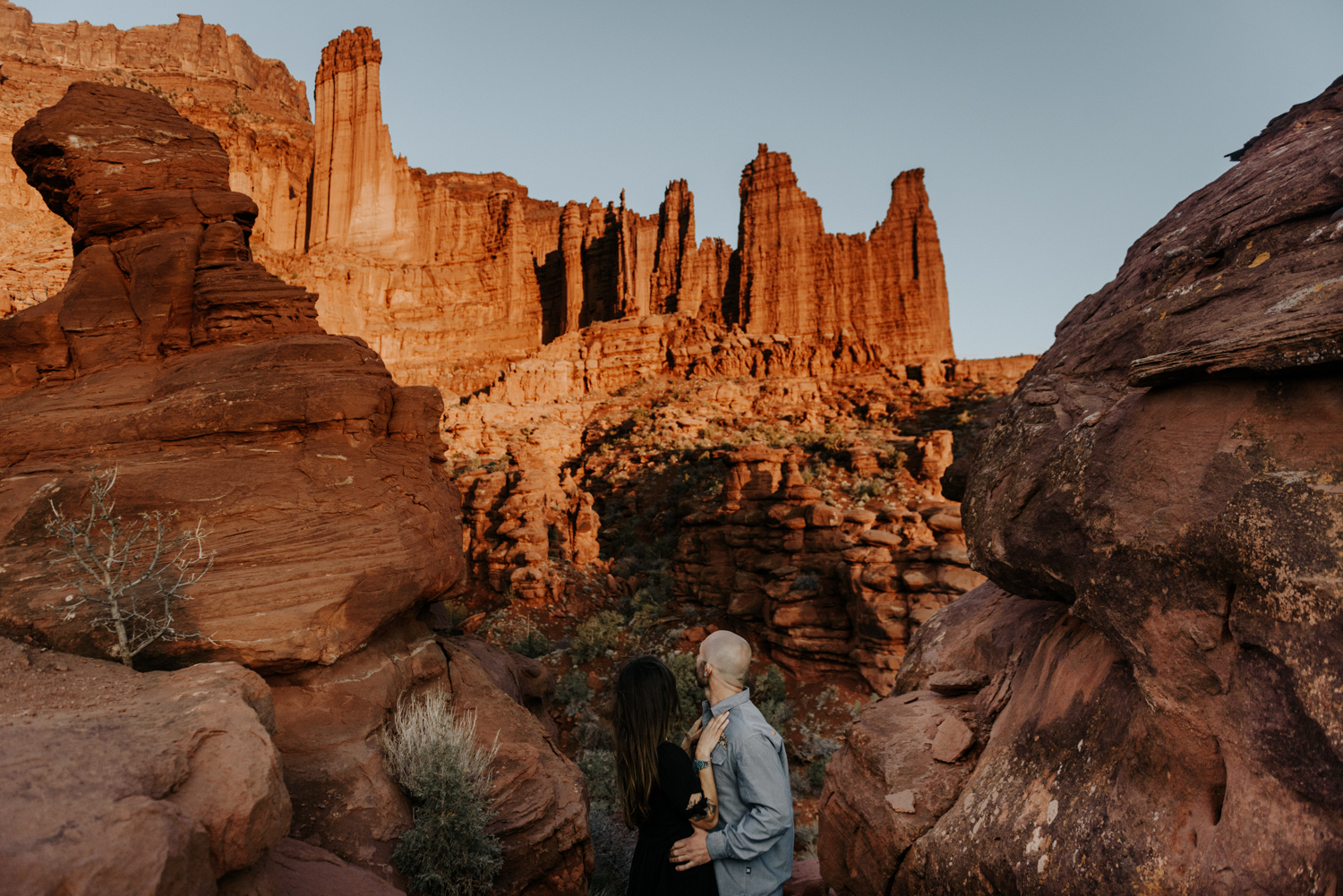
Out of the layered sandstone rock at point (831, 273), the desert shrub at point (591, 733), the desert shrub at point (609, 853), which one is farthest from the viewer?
the layered sandstone rock at point (831, 273)

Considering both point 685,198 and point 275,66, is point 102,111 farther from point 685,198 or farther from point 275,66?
point 275,66

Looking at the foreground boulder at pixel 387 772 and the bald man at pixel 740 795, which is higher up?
the bald man at pixel 740 795

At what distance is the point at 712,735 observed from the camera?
128 inches

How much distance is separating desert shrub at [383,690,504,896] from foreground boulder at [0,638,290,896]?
179cm

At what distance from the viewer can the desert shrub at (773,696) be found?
13516 mm

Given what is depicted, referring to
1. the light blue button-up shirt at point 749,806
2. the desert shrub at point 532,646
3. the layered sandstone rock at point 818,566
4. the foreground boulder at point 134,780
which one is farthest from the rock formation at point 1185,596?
the desert shrub at point 532,646

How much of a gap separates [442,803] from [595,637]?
10504 mm

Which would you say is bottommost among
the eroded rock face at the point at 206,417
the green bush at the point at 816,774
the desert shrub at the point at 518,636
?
the green bush at the point at 816,774

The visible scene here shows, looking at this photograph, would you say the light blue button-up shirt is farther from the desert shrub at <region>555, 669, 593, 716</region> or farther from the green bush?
the desert shrub at <region>555, 669, 593, 716</region>

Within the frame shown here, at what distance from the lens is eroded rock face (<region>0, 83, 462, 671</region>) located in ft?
19.6

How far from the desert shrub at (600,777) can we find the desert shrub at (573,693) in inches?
83.3

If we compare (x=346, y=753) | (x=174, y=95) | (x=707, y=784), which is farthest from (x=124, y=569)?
(x=174, y=95)

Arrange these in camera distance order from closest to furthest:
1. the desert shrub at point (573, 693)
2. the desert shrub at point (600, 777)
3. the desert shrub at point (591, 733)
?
the desert shrub at point (600, 777), the desert shrub at point (591, 733), the desert shrub at point (573, 693)

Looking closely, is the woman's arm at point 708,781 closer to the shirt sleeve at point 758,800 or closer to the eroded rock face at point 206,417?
the shirt sleeve at point 758,800
